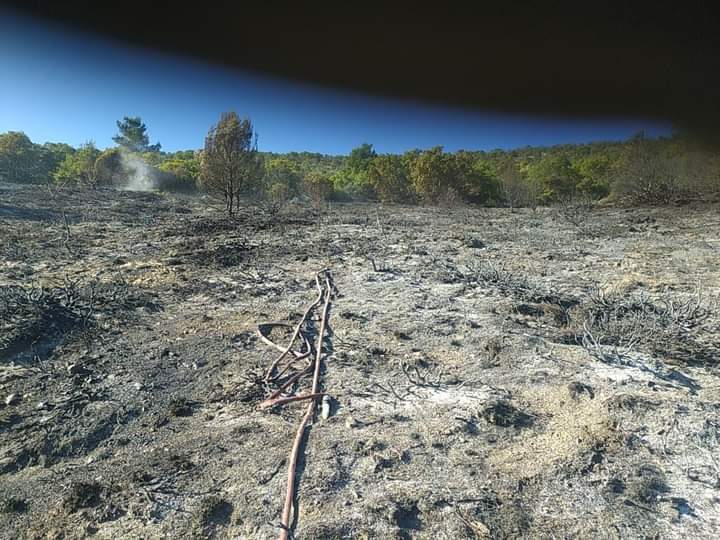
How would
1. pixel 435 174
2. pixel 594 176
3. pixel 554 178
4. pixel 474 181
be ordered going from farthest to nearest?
1. pixel 435 174
2. pixel 474 181
3. pixel 554 178
4. pixel 594 176

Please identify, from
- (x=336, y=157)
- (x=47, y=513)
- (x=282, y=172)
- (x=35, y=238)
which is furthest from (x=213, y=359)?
(x=336, y=157)

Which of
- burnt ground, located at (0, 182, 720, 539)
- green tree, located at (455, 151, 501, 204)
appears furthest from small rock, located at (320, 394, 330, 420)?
green tree, located at (455, 151, 501, 204)

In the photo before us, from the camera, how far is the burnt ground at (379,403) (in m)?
1.62

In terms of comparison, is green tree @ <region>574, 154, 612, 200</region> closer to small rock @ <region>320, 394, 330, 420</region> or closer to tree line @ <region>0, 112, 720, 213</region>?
tree line @ <region>0, 112, 720, 213</region>

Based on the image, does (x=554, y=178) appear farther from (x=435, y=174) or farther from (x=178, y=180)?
(x=178, y=180)

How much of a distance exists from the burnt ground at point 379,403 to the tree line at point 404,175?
18.8ft

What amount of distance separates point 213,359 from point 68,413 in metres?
0.95

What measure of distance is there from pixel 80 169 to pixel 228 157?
61.7 ft

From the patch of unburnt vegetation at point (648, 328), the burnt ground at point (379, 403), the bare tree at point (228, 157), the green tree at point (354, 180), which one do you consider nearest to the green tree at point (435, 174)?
the green tree at point (354, 180)

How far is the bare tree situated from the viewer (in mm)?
9883

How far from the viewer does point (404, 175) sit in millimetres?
22672

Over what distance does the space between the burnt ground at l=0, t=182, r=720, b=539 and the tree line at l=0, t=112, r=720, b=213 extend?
5.74 m

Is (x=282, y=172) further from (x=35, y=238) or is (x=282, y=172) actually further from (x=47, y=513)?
(x=47, y=513)

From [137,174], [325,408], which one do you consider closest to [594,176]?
[325,408]
